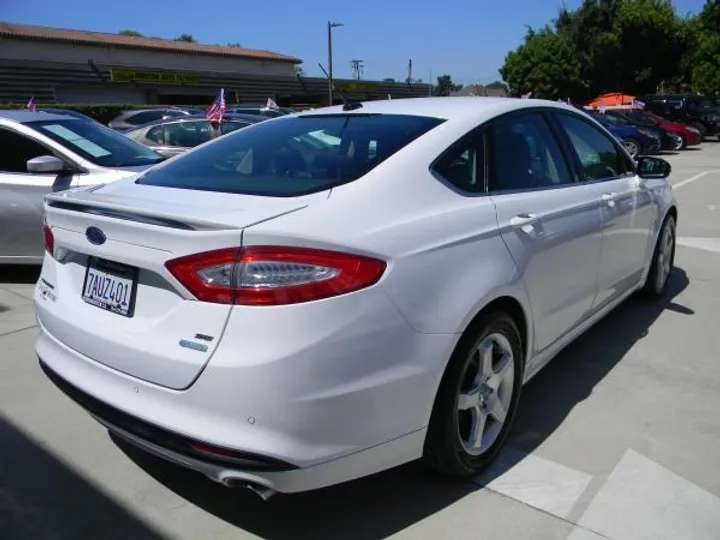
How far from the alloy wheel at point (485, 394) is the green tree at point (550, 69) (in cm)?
5064

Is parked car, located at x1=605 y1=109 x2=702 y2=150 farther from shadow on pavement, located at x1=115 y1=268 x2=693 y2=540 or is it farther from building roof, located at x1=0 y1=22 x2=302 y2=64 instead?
building roof, located at x1=0 y1=22 x2=302 y2=64

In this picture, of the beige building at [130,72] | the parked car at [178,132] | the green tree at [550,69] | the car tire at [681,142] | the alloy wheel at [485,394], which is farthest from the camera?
the green tree at [550,69]

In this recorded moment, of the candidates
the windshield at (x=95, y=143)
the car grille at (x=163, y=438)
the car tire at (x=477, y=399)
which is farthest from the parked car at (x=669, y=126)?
the car grille at (x=163, y=438)

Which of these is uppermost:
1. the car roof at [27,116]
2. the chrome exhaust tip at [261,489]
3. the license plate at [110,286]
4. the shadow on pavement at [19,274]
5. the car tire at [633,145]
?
the car roof at [27,116]

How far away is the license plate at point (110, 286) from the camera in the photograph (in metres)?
2.40

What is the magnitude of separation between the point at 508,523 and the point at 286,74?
64.2 meters

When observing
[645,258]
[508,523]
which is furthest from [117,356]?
[645,258]

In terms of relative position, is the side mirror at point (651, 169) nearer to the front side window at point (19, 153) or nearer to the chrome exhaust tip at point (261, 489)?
the chrome exhaust tip at point (261, 489)

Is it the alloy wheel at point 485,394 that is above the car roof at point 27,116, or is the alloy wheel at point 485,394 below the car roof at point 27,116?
below

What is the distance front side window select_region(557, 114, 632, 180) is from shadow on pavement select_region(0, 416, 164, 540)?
3004 millimetres

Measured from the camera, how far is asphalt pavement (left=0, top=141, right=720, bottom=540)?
2.59 m

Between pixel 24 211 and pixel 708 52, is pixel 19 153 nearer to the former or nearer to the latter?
pixel 24 211

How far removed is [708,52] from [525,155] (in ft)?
164

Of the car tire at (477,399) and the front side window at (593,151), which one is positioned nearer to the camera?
the car tire at (477,399)
